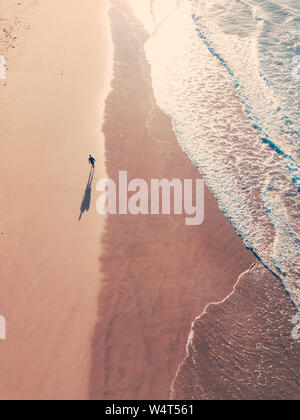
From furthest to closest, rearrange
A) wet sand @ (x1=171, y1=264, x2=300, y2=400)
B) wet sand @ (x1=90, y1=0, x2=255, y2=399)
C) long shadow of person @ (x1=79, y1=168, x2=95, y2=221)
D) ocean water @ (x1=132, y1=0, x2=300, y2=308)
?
ocean water @ (x1=132, y1=0, x2=300, y2=308) < long shadow of person @ (x1=79, y1=168, x2=95, y2=221) < wet sand @ (x1=90, y1=0, x2=255, y2=399) < wet sand @ (x1=171, y1=264, x2=300, y2=400)

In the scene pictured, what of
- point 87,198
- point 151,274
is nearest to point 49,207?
point 87,198

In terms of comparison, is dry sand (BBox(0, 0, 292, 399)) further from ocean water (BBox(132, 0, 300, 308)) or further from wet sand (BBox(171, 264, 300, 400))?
ocean water (BBox(132, 0, 300, 308))

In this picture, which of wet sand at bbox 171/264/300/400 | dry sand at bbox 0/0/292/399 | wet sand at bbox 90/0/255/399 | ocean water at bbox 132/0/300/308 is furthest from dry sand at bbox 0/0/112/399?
ocean water at bbox 132/0/300/308

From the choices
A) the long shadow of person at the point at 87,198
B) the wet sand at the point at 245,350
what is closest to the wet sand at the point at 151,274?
the wet sand at the point at 245,350

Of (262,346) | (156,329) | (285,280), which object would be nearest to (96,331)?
(156,329)

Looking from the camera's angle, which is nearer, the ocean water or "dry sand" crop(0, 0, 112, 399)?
"dry sand" crop(0, 0, 112, 399)

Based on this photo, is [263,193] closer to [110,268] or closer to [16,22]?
[110,268]
